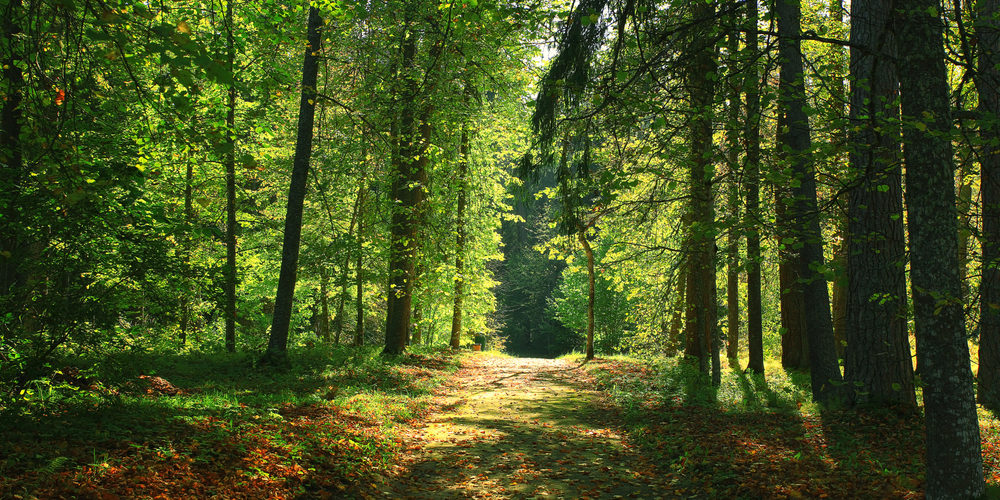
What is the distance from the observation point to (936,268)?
364cm

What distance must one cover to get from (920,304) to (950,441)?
0.97 meters

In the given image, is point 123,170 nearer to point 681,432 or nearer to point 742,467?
point 742,467

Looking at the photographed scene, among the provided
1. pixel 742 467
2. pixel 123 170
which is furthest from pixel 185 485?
pixel 742 467

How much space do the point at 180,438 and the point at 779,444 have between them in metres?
6.64

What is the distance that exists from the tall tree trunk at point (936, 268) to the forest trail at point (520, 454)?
2.65 metres

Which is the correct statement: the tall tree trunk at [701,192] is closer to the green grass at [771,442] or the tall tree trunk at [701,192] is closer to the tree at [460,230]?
the green grass at [771,442]

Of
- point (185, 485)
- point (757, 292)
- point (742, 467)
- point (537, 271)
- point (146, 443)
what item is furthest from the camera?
point (537, 271)

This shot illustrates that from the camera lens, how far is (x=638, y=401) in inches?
408

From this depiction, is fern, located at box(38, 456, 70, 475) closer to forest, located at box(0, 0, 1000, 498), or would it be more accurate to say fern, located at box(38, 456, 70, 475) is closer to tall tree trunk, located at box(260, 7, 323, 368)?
forest, located at box(0, 0, 1000, 498)

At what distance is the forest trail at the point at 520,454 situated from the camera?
5.66 metres

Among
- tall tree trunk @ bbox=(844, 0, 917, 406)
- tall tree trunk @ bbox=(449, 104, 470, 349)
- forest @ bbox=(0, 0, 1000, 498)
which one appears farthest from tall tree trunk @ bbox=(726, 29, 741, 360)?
tall tree trunk @ bbox=(449, 104, 470, 349)

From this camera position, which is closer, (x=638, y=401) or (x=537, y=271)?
(x=638, y=401)

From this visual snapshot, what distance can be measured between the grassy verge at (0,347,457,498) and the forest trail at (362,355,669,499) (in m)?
0.55

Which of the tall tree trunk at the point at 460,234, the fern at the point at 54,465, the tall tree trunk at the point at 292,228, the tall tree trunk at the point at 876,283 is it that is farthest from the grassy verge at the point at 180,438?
the tall tree trunk at the point at 460,234
